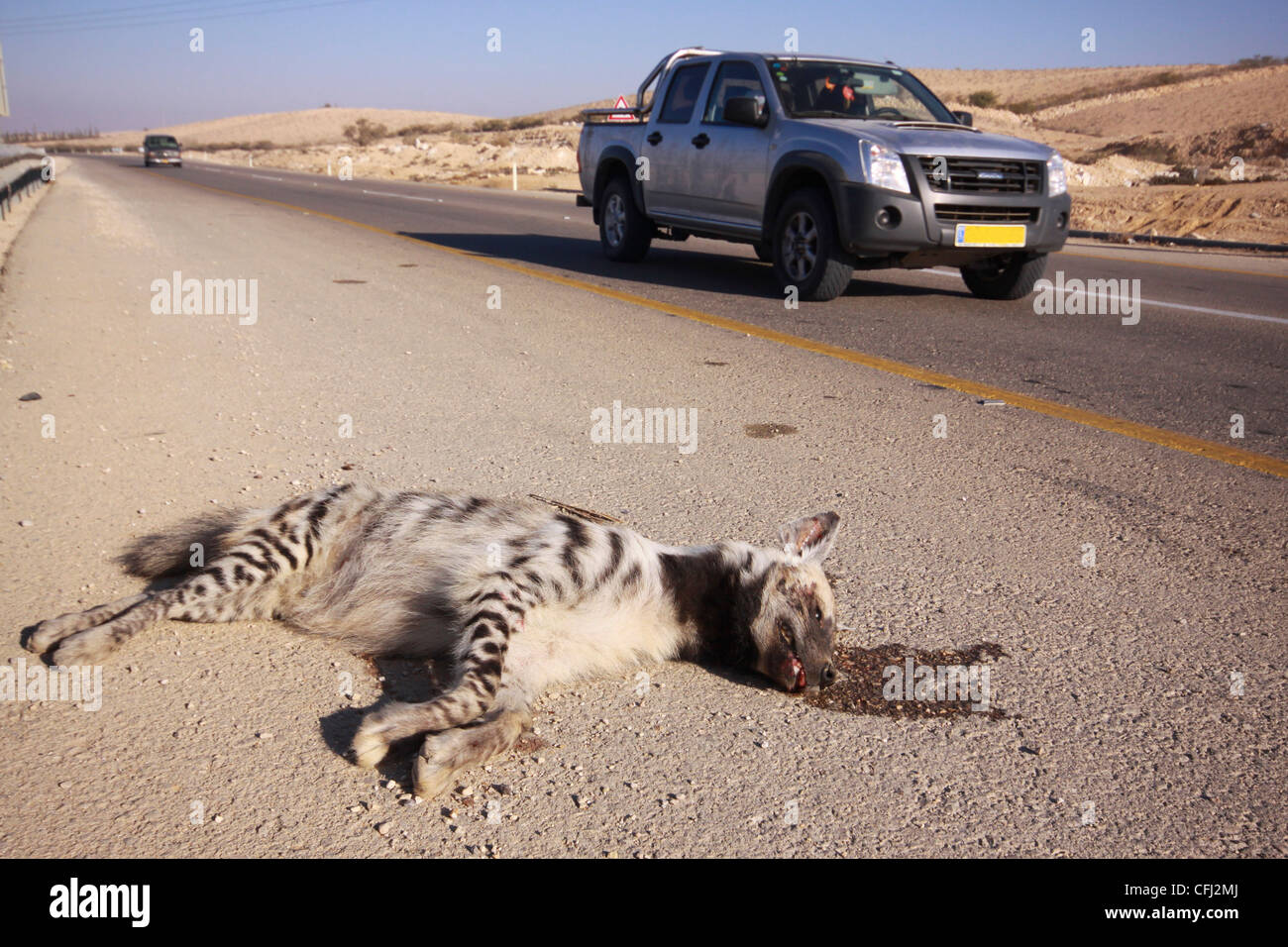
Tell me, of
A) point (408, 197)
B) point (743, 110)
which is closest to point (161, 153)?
point (408, 197)

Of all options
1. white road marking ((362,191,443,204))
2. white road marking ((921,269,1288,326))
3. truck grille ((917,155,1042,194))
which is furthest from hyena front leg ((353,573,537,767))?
white road marking ((362,191,443,204))

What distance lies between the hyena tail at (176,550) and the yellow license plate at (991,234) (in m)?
7.46

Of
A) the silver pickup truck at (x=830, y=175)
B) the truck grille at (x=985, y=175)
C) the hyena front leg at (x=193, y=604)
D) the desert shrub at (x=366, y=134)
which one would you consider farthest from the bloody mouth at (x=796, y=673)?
the desert shrub at (x=366, y=134)

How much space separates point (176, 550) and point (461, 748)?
1.84 meters

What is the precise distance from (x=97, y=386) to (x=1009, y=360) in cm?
633

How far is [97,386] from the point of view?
659cm

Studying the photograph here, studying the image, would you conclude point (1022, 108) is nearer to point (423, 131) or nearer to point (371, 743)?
point (423, 131)

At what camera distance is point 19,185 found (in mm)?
21344

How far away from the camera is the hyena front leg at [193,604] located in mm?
3254

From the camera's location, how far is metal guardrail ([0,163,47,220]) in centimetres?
1795

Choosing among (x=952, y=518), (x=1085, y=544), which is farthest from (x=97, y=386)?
(x=1085, y=544)

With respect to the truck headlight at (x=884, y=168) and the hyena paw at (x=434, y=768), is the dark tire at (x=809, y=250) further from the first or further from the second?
the hyena paw at (x=434, y=768)

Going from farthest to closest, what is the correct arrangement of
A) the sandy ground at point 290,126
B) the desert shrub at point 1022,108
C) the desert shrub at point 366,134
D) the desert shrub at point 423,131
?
the sandy ground at point 290,126
the desert shrub at point 366,134
the desert shrub at point 423,131
the desert shrub at point 1022,108

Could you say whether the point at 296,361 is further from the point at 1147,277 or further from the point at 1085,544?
the point at 1147,277
